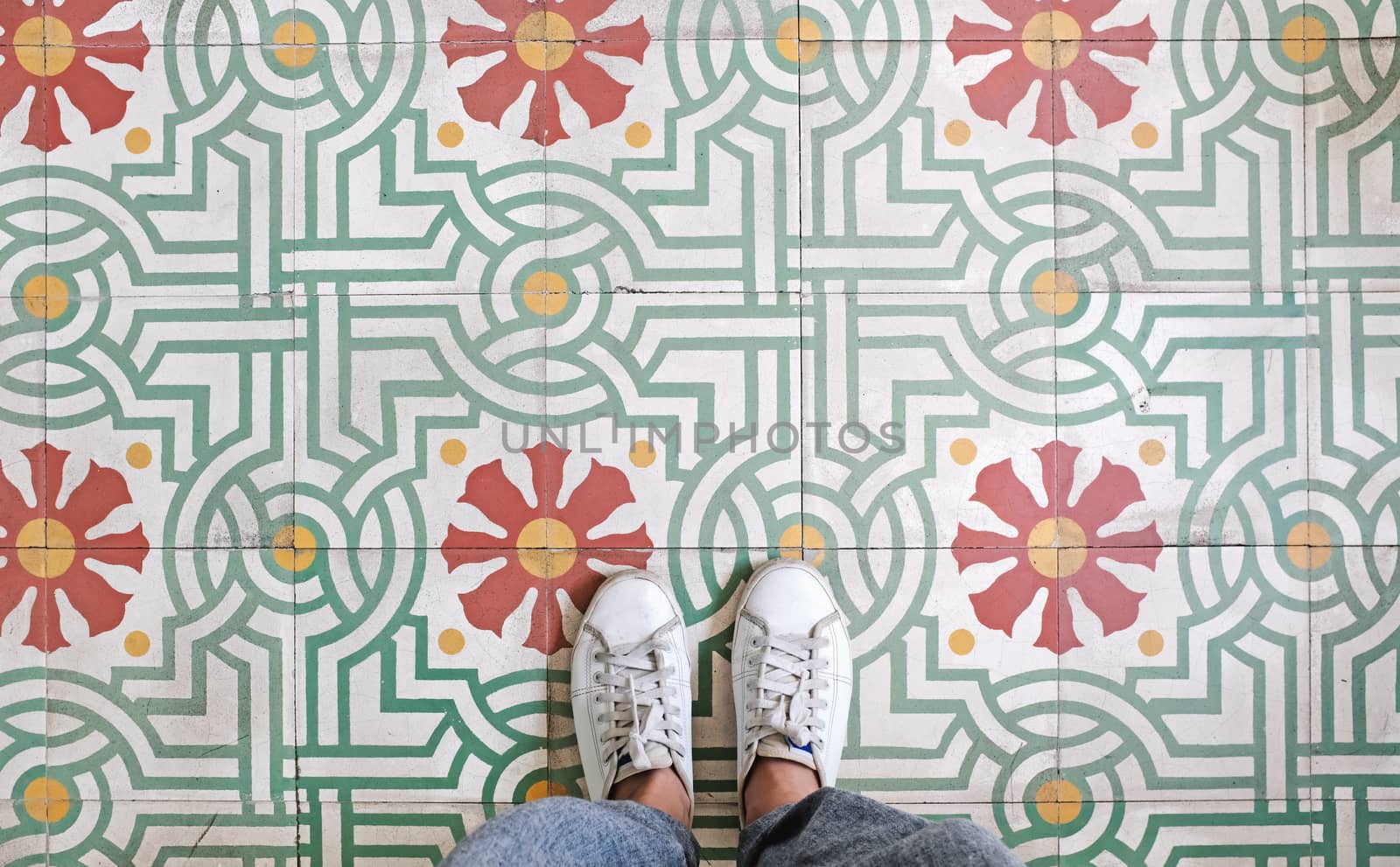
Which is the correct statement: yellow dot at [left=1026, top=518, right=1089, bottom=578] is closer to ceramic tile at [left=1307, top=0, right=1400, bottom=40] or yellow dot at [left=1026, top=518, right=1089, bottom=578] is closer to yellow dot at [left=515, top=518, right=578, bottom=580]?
yellow dot at [left=515, top=518, right=578, bottom=580]

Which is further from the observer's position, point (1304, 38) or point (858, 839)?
point (1304, 38)

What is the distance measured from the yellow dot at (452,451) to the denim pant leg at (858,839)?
1.73ft

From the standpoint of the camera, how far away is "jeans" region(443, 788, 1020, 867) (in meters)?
0.59

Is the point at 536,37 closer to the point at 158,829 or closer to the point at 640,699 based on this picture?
the point at 640,699

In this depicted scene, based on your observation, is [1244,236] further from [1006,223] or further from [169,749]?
[169,749]

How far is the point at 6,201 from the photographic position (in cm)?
101

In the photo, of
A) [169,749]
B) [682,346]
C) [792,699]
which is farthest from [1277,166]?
[169,749]

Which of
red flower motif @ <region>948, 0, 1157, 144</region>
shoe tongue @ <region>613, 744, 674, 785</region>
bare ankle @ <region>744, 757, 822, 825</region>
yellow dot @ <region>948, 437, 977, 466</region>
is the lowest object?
bare ankle @ <region>744, 757, 822, 825</region>

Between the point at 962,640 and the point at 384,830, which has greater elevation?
the point at 962,640

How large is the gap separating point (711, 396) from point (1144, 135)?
61cm

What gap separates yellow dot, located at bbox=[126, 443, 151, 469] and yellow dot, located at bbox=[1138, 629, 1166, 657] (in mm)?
1212

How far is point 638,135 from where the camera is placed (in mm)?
1008

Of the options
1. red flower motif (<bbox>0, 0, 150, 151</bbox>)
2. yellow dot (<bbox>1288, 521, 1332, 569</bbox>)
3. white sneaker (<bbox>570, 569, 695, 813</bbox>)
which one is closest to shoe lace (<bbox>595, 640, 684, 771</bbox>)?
white sneaker (<bbox>570, 569, 695, 813</bbox>)

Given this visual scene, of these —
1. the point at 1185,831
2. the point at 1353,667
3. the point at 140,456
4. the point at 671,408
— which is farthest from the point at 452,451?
the point at 1353,667
